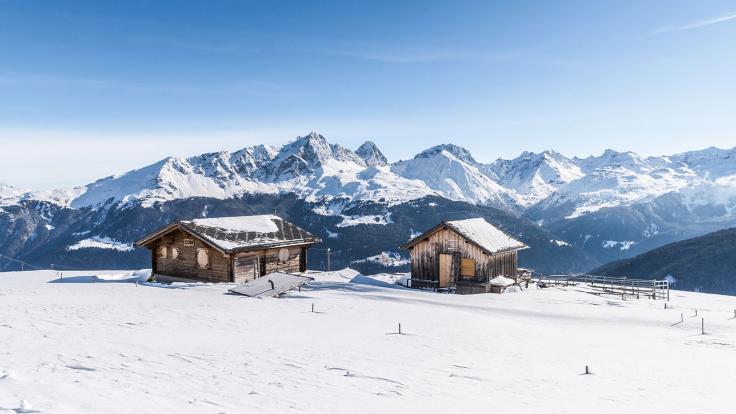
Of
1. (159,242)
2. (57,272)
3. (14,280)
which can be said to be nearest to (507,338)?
(159,242)

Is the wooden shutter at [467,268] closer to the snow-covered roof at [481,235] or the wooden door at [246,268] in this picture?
the snow-covered roof at [481,235]

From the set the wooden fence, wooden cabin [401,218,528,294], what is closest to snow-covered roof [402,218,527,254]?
wooden cabin [401,218,528,294]

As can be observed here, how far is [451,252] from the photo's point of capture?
40.6 m

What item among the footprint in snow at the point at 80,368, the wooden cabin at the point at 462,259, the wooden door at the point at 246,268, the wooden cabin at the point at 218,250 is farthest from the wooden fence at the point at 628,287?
the footprint in snow at the point at 80,368

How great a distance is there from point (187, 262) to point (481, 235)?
23989mm

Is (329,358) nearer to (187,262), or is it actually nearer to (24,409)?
(24,409)

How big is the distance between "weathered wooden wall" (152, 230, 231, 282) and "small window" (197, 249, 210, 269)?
178 millimetres

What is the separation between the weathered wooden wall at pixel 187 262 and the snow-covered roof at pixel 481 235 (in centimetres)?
1587

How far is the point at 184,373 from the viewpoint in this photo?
1040 centimetres

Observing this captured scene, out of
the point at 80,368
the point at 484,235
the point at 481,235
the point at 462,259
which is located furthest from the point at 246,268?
the point at 80,368

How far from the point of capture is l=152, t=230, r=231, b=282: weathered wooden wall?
3447cm

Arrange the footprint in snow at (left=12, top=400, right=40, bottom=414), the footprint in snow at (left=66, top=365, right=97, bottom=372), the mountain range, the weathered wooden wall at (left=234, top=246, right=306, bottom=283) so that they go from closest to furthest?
1. the footprint in snow at (left=12, top=400, right=40, bottom=414)
2. the footprint in snow at (left=66, top=365, right=97, bottom=372)
3. the weathered wooden wall at (left=234, top=246, right=306, bottom=283)
4. the mountain range

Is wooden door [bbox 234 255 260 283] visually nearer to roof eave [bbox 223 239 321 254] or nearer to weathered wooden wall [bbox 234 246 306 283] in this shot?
weathered wooden wall [bbox 234 246 306 283]

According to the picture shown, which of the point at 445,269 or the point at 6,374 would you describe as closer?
the point at 6,374
